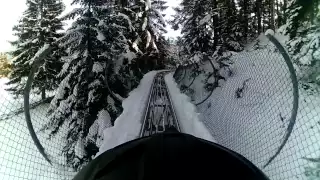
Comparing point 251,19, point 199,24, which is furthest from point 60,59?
point 199,24

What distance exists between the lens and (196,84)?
973cm

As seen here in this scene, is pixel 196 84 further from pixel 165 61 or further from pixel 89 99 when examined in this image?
pixel 165 61

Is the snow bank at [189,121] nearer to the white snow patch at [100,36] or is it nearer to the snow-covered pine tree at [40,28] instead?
the white snow patch at [100,36]

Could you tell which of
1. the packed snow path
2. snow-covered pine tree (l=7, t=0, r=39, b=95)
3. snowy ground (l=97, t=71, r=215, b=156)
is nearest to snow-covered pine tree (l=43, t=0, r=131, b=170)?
snow-covered pine tree (l=7, t=0, r=39, b=95)

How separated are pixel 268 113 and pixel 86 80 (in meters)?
4.32

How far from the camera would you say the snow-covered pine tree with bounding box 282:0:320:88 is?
9.03ft

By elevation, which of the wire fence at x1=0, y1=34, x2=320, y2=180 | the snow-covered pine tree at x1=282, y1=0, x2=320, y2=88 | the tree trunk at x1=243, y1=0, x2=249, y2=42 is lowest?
the wire fence at x1=0, y1=34, x2=320, y2=180

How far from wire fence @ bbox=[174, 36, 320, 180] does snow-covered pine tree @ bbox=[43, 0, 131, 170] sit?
2527 millimetres

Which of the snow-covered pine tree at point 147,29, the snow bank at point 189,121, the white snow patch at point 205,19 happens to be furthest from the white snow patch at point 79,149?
the white snow patch at point 205,19

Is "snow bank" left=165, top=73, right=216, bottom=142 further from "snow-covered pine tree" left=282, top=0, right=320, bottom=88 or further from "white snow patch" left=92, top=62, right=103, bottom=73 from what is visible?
"white snow patch" left=92, top=62, right=103, bottom=73

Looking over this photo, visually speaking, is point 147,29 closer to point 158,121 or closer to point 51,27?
point 51,27

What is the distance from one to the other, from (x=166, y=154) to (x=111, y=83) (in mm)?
6605

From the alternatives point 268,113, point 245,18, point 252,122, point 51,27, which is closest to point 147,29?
point 245,18

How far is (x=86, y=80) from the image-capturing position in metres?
7.20
